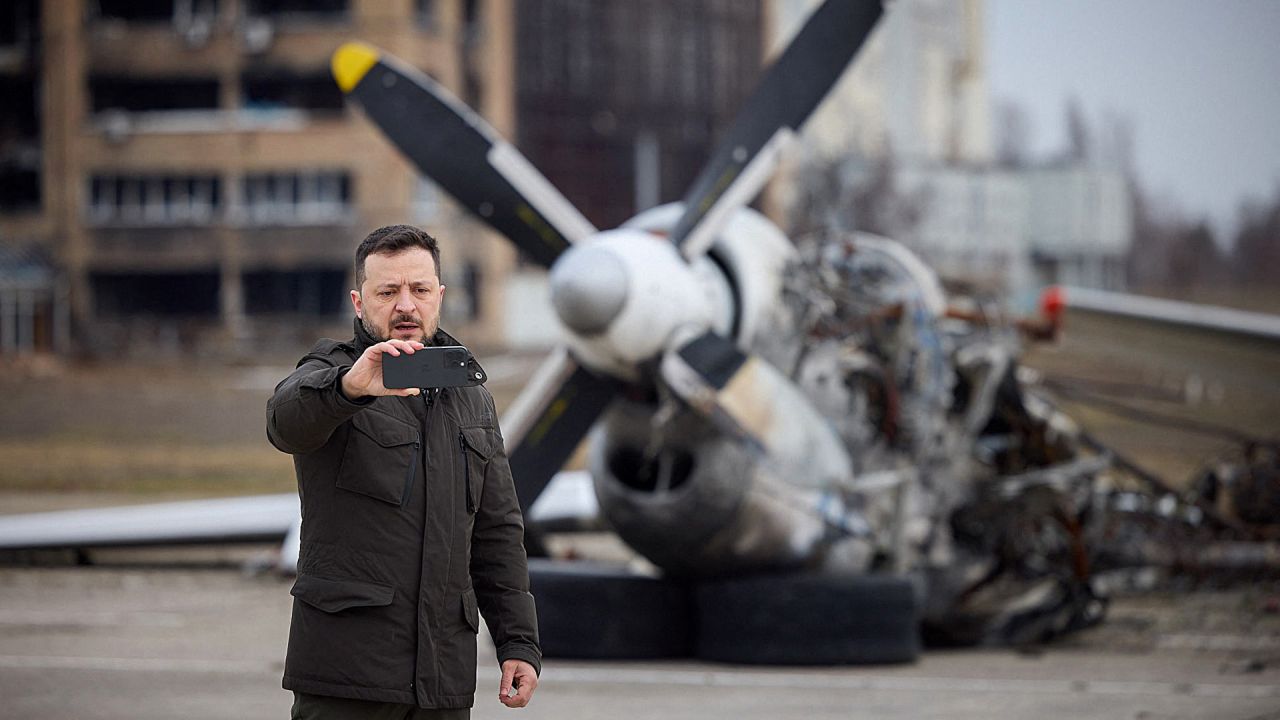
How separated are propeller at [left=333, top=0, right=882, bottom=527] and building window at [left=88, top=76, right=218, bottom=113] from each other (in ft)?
140

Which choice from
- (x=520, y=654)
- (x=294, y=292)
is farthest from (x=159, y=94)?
(x=520, y=654)

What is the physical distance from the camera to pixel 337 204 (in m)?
51.3

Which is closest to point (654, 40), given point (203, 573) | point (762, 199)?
point (762, 199)

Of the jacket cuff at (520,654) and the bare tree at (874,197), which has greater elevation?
the jacket cuff at (520,654)

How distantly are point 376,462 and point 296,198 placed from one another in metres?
48.9

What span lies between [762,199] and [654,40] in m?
8.21

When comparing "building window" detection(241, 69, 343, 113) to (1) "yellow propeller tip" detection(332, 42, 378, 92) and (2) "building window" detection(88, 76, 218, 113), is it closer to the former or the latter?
(2) "building window" detection(88, 76, 218, 113)

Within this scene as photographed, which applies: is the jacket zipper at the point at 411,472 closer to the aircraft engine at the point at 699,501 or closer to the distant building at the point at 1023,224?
the aircraft engine at the point at 699,501

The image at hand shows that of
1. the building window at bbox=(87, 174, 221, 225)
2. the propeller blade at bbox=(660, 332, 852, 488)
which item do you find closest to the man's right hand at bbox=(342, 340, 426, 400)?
the propeller blade at bbox=(660, 332, 852, 488)

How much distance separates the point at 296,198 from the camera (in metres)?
51.5

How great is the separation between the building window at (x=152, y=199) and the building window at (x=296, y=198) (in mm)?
1098

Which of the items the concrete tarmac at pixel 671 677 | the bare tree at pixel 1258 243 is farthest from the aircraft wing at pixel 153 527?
the bare tree at pixel 1258 243

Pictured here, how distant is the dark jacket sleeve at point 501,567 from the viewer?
416cm

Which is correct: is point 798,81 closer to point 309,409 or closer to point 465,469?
point 465,469
